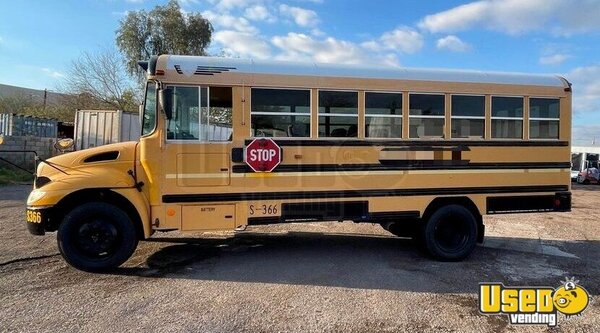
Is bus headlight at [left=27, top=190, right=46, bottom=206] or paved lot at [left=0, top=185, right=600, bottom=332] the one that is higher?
bus headlight at [left=27, top=190, right=46, bottom=206]

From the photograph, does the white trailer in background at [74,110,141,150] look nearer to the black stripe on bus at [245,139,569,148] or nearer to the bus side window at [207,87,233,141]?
the bus side window at [207,87,233,141]

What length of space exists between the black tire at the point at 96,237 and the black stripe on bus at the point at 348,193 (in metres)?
0.68

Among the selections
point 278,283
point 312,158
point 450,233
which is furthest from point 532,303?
point 312,158

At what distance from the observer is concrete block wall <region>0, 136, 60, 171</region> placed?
17000 millimetres

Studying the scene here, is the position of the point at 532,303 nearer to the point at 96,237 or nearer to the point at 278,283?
the point at 278,283

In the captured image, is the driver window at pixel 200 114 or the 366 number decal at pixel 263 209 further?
the 366 number decal at pixel 263 209

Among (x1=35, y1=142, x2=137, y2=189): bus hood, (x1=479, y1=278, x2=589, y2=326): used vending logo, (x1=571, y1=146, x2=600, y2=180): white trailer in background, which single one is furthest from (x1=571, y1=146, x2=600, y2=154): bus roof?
(x1=35, y1=142, x2=137, y2=189): bus hood

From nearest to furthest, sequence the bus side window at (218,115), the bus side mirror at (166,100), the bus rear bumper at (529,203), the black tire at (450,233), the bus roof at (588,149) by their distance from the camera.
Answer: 1. the bus side mirror at (166,100)
2. the bus side window at (218,115)
3. the black tire at (450,233)
4. the bus rear bumper at (529,203)
5. the bus roof at (588,149)

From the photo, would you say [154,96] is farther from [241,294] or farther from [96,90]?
[96,90]

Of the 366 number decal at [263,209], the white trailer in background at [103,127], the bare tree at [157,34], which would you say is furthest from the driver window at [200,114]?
the bare tree at [157,34]

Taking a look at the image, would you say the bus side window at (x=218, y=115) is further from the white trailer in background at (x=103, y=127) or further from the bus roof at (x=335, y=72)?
the white trailer in background at (x=103, y=127)

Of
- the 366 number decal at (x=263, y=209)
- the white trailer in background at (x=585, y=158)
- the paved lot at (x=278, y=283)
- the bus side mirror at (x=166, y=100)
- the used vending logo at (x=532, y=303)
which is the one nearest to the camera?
the paved lot at (x=278, y=283)

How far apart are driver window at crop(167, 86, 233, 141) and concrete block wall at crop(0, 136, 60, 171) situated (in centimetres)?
1363

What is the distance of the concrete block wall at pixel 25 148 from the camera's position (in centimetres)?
1700
